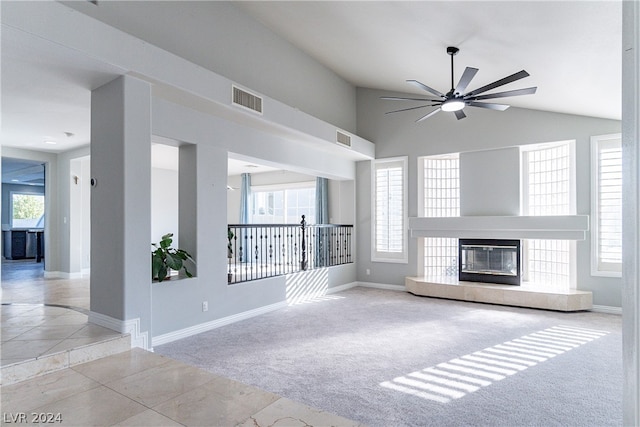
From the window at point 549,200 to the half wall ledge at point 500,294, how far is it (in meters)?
0.49

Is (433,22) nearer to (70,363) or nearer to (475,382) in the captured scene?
(475,382)

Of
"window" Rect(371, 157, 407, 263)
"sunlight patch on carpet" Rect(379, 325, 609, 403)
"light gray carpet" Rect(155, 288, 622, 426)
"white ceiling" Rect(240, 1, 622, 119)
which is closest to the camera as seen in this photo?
"light gray carpet" Rect(155, 288, 622, 426)

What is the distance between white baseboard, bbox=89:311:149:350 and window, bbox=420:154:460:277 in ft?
18.2

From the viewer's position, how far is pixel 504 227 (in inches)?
253

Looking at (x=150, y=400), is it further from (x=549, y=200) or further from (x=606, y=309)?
(x=549, y=200)

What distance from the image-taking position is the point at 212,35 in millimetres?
4797

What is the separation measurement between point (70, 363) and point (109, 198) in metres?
1.53

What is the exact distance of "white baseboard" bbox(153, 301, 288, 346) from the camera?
422 cm

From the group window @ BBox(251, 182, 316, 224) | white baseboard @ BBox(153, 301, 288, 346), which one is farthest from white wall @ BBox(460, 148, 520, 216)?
window @ BBox(251, 182, 316, 224)

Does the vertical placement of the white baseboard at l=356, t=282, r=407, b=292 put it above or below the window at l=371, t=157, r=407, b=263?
below

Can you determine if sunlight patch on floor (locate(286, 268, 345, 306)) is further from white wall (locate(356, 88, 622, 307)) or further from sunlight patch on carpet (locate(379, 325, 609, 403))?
sunlight patch on carpet (locate(379, 325, 609, 403))

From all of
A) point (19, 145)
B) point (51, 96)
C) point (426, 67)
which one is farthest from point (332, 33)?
point (19, 145)

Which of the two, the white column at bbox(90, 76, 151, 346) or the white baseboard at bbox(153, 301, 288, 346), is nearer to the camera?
the white column at bbox(90, 76, 151, 346)

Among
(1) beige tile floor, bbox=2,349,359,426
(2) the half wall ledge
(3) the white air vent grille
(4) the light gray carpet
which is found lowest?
(4) the light gray carpet
